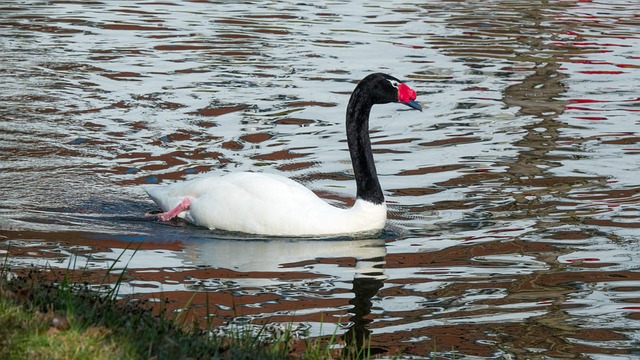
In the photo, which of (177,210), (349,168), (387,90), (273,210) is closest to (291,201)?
(273,210)

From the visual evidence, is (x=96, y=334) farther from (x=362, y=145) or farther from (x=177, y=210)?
(x=362, y=145)

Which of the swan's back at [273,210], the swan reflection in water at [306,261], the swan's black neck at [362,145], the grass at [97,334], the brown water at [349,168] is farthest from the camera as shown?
the swan's black neck at [362,145]

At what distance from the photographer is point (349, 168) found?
1324cm

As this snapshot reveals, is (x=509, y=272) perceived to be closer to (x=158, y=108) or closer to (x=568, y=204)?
(x=568, y=204)

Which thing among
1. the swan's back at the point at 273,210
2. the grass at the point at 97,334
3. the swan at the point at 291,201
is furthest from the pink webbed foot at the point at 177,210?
the grass at the point at 97,334

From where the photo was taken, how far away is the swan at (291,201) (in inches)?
404

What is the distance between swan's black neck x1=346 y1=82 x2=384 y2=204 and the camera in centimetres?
1050

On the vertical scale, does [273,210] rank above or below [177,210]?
above

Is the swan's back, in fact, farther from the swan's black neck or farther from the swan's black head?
the swan's black head

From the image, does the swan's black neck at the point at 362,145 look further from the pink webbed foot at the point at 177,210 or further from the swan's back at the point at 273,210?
the pink webbed foot at the point at 177,210

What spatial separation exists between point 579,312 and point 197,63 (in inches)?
508

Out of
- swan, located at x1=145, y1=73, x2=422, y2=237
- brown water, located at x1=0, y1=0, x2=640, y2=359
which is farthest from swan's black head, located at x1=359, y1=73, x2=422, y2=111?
brown water, located at x1=0, y1=0, x2=640, y2=359

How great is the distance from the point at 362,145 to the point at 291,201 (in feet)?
2.95

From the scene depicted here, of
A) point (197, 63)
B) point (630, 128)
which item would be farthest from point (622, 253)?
point (197, 63)
